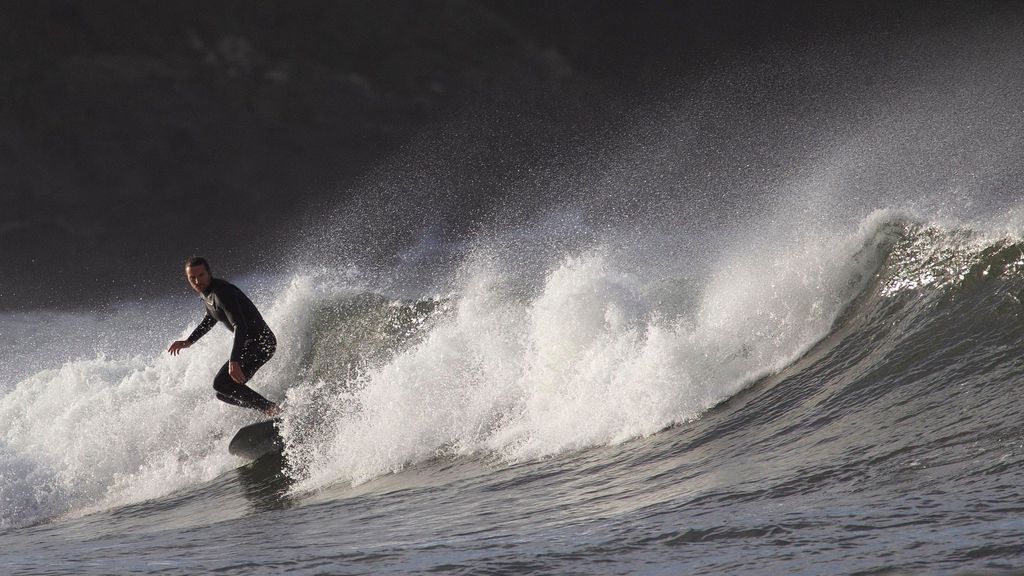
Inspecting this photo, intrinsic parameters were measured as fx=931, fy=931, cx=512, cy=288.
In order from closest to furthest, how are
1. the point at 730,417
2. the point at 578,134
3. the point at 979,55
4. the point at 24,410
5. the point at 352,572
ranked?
the point at 352,572
the point at 730,417
the point at 24,410
the point at 979,55
the point at 578,134

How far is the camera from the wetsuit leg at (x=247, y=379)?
310 inches

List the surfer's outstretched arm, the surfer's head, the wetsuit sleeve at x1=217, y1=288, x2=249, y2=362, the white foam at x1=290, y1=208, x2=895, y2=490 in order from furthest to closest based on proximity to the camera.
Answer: the surfer's outstretched arm
the wetsuit sleeve at x1=217, y1=288, x2=249, y2=362
the surfer's head
the white foam at x1=290, y1=208, x2=895, y2=490

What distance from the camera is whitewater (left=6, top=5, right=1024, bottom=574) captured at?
368cm

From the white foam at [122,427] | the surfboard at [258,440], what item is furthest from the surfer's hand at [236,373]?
the white foam at [122,427]

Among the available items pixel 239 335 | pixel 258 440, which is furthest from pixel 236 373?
pixel 258 440

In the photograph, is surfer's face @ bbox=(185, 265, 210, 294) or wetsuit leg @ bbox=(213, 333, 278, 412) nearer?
surfer's face @ bbox=(185, 265, 210, 294)

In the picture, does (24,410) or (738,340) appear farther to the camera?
(24,410)

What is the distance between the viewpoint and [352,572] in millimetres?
3592

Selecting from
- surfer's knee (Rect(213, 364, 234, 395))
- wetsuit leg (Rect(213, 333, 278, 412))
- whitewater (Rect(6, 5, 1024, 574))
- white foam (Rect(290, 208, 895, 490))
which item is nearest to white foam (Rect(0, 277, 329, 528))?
whitewater (Rect(6, 5, 1024, 574))

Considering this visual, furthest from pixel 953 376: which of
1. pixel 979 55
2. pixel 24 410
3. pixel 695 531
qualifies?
pixel 979 55

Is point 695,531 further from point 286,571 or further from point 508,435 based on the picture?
point 508,435

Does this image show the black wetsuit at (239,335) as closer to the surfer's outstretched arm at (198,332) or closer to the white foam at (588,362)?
the surfer's outstretched arm at (198,332)

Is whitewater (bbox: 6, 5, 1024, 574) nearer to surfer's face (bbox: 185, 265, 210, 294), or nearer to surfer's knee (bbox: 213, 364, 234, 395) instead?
surfer's knee (bbox: 213, 364, 234, 395)

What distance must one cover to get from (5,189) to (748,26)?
28096 millimetres
